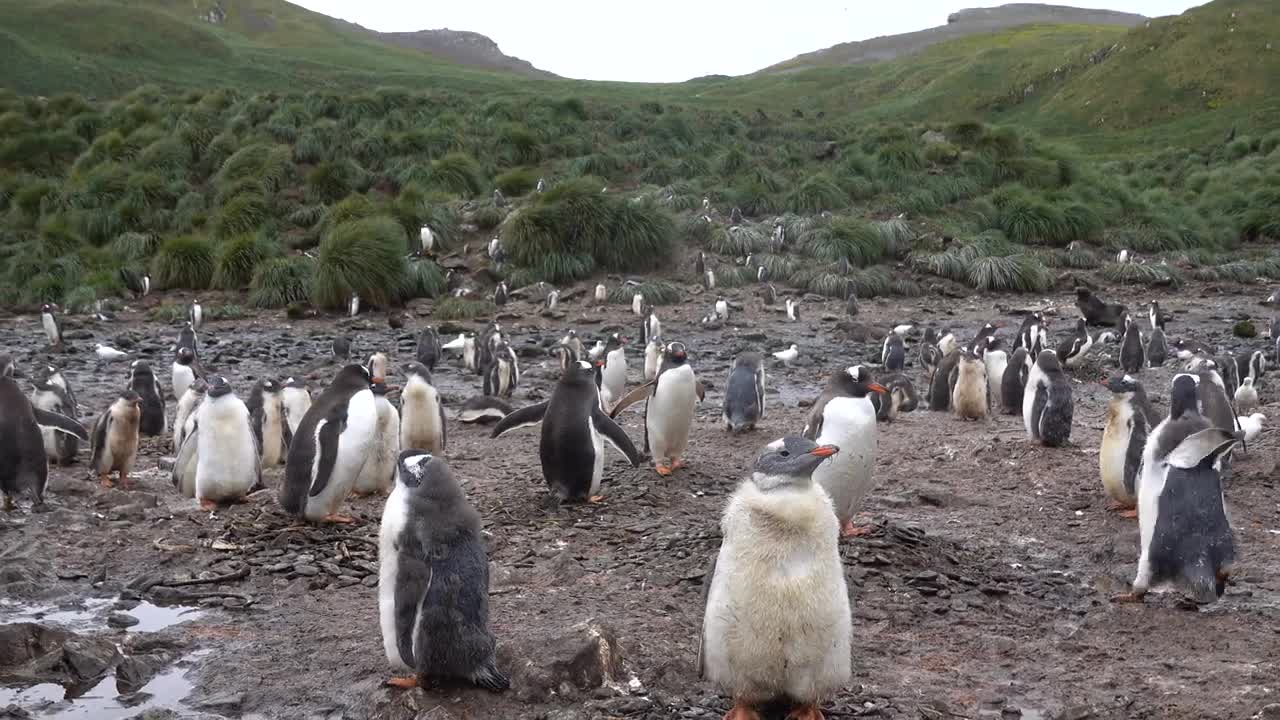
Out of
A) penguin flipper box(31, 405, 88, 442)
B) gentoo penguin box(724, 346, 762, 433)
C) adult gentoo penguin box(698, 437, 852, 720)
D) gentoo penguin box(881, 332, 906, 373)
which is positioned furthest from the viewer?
gentoo penguin box(881, 332, 906, 373)

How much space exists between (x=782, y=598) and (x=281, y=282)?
16.9 meters

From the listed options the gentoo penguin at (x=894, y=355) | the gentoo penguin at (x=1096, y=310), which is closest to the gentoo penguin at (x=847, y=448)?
the gentoo penguin at (x=894, y=355)

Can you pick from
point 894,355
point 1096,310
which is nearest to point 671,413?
→ point 894,355

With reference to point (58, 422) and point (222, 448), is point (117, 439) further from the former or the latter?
point (222, 448)

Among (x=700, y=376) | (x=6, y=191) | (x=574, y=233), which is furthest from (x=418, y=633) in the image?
(x=6, y=191)

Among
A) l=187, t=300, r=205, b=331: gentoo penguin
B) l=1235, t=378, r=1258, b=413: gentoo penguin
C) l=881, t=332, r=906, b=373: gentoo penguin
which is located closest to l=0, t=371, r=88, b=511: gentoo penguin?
l=881, t=332, r=906, b=373: gentoo penguin

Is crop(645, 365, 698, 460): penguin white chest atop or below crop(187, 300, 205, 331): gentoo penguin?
atop

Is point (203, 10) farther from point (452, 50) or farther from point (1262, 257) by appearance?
point (1262, 257)

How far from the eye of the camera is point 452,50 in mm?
90250

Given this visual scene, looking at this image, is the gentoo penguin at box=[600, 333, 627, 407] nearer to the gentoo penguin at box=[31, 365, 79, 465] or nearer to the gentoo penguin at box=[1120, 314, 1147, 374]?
the gentoo penguin at box=[31, 365, 79, 465]

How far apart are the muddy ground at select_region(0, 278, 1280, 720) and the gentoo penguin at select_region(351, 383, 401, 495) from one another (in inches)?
6.5

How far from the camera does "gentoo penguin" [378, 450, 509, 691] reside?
4125mm

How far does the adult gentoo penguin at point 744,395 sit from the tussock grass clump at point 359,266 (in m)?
10.2

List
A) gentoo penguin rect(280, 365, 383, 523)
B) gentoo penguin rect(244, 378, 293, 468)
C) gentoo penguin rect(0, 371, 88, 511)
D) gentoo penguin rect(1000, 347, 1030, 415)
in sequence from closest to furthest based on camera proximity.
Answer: gentoo penguin rect(280, 365, 383, 523), gentoo penguin rect(0, 371, 88, 511), gentoo penguin rect(244, 378, 293, 468), gentoo penguin rect(1000, 347, 1030, 415)
